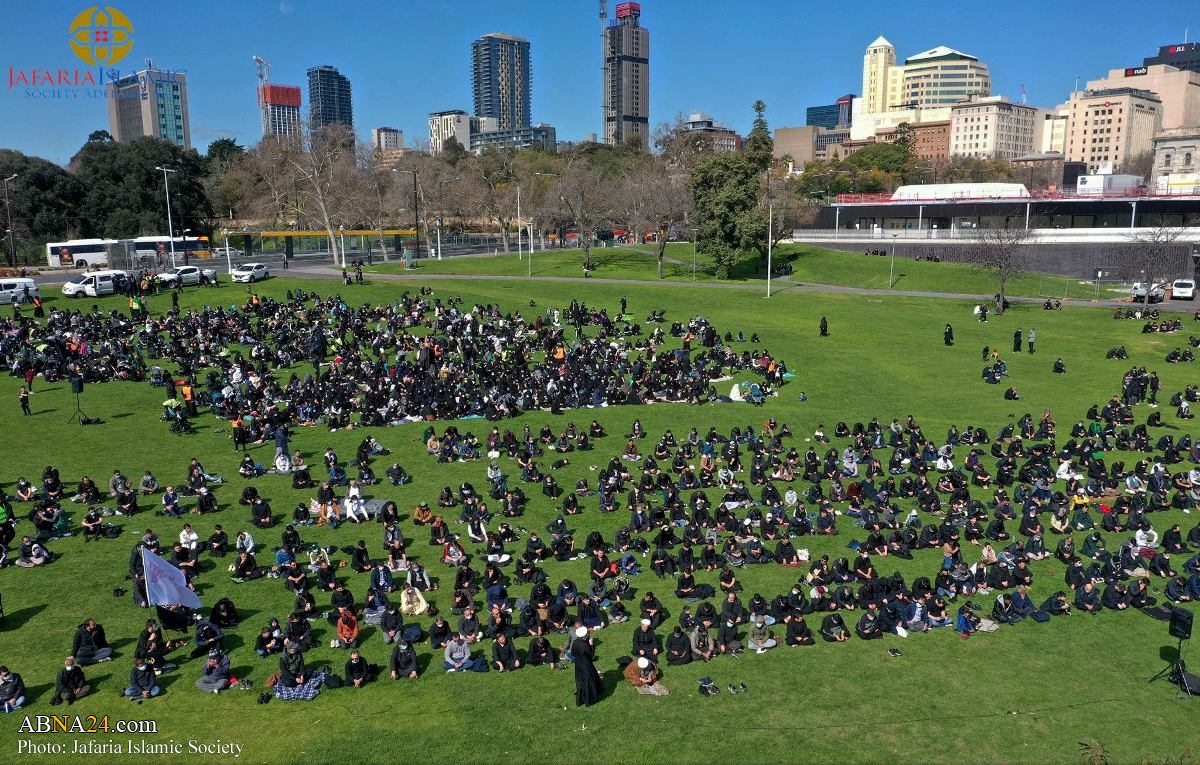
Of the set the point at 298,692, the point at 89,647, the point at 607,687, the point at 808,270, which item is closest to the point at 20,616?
the point at 89,647

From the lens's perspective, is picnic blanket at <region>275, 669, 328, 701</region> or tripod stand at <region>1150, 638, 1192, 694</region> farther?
tripod stand at <region>1150, 638, 1192, 694</region>

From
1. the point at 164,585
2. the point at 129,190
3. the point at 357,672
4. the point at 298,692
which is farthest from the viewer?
the point at 129,190

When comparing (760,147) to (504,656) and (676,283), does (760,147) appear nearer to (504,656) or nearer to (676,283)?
(676,283)

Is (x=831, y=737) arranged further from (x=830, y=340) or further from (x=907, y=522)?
(x=830, y=340)

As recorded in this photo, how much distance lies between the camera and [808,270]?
70.7 metres

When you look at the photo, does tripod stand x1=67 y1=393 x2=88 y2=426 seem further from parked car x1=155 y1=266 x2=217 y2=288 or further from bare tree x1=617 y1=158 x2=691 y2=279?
bare tree x1=617 y1=158 x2=691 y2=279

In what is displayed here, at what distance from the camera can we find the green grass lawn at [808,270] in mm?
64250

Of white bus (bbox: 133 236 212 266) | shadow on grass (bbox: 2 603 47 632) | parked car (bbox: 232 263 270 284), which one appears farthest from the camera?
white bus (bbox: 133 236 212 266)

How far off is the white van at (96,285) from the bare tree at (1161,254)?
2799 inches

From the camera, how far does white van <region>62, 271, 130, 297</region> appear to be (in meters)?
48.1

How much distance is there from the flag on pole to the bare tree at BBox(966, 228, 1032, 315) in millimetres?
50351

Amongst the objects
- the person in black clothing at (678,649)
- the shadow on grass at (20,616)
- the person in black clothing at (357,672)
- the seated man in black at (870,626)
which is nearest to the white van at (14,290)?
the shadow on grass at (20,616)

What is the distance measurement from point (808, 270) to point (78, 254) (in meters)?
58.9

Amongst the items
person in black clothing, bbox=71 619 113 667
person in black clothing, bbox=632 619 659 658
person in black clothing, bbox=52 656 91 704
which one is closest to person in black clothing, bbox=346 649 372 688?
person in black clothing, bbox=52 656 91 704
